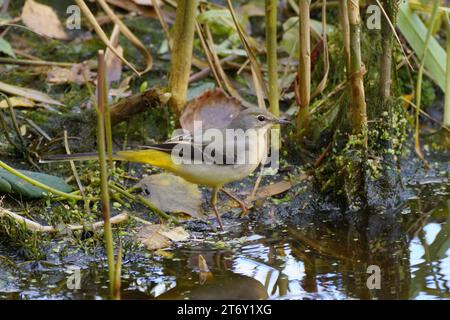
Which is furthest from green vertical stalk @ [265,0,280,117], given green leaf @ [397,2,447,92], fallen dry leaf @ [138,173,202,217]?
green leaf @ [397,2,447,92]

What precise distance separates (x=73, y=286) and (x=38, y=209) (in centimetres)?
118

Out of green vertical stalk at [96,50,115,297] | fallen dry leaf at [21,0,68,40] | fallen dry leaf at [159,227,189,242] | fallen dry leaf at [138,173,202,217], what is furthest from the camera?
fallen dry leaf at [21,0,68,40]

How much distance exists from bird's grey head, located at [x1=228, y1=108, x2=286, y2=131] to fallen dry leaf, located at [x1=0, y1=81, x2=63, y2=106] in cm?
169

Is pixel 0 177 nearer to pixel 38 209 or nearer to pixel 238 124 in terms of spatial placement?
pixel 38 209

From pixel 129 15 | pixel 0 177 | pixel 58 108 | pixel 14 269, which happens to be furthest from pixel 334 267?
pixel 129 15

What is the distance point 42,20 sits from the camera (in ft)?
26.5

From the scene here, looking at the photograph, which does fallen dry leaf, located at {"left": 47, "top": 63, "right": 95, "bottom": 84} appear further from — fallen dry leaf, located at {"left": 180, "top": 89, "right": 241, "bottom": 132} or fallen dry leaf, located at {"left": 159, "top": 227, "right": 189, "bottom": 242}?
fallen dry leaf, located at {"left": 159, "top": 227, "right": 189, "bottom": 242}

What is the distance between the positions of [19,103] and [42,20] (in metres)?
1.33

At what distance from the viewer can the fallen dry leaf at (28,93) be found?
23.2ft

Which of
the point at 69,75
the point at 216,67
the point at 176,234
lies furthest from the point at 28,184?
the point at 216,67

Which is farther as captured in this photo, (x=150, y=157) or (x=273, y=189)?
(x=273, y=189)

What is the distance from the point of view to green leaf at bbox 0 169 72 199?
5.81 metres

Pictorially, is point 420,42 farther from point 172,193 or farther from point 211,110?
point 172,193

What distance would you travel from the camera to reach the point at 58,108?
724 cm
